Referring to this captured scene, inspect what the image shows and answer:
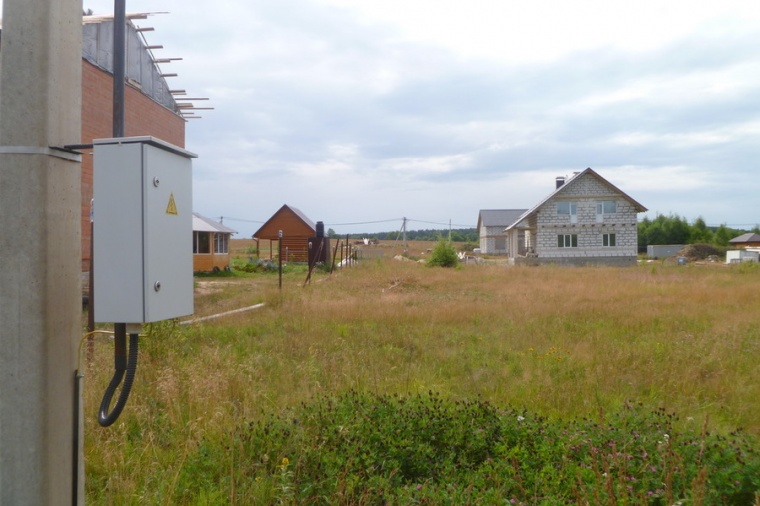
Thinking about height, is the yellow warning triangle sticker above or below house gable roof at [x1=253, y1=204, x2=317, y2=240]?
below

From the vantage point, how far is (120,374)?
2.55 meters

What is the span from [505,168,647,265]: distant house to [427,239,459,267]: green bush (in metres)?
9.53

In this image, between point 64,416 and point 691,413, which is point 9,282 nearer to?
point 64,416

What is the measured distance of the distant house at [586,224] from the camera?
38.8 m

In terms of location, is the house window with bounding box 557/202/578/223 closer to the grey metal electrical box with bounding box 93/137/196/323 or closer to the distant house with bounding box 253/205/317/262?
the distant house with bounding box 253/205/317/262

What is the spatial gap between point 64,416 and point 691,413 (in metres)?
4.83

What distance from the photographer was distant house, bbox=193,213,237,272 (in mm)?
26705

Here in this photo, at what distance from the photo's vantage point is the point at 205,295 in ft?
52.7

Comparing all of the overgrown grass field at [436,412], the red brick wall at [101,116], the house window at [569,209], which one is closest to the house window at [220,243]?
the red brick wall at [101,116]

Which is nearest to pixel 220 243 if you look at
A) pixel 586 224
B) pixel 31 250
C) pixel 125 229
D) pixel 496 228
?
pixel 586 224

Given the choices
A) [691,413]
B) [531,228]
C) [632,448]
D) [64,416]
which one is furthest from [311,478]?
[531,228]

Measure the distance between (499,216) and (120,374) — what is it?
2555 inches

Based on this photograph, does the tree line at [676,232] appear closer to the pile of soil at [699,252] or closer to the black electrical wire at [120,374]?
the pile of soil at [699,252]

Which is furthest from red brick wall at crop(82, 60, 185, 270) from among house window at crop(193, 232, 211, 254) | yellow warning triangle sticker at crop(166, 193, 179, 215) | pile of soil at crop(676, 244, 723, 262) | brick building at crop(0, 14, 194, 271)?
pile of soil at crop(676, 244, 723, 262)
